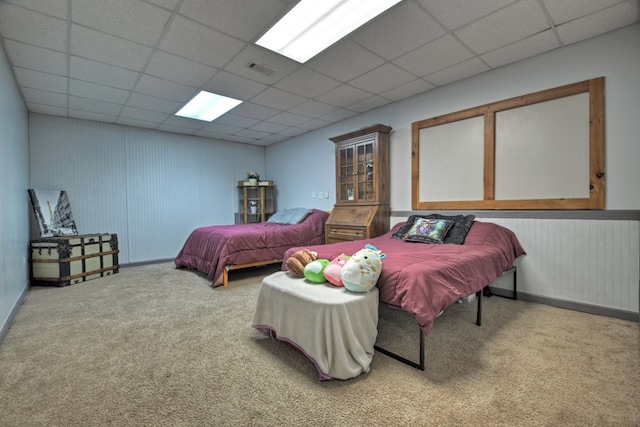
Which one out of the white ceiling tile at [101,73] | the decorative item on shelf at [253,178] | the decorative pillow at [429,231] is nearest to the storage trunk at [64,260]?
the white ceiling tile at [101,73]

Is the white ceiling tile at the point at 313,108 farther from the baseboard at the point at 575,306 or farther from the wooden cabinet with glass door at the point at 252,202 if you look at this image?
the baseboard at the point at 575,306

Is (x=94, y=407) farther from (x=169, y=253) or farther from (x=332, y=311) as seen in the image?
(x=169, y=253)

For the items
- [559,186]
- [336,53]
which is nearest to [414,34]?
[336,53]

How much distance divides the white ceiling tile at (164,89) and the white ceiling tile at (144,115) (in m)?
0.76

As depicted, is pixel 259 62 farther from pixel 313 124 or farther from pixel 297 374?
pixel 297 374

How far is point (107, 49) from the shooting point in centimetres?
254

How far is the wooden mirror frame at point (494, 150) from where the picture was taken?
2496mm

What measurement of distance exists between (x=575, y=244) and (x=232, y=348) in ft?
10.4

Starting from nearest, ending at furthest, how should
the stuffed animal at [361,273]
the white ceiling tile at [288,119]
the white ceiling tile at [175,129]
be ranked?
the stuffed animal at [361,273] → the white ceiling tile at [288,119] → the white ceiling tile at [175,129]

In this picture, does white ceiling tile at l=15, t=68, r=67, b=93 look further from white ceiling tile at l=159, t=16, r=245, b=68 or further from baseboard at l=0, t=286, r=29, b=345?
baseboard at l=0, t=286, r=29, b=345

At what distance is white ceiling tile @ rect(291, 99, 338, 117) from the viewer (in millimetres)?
4021

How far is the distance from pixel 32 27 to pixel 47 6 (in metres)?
0.39

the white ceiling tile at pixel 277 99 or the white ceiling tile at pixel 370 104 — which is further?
the white ceiling tile at pixel 370 104

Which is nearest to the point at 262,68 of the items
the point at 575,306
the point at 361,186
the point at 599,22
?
the point at 361,186
